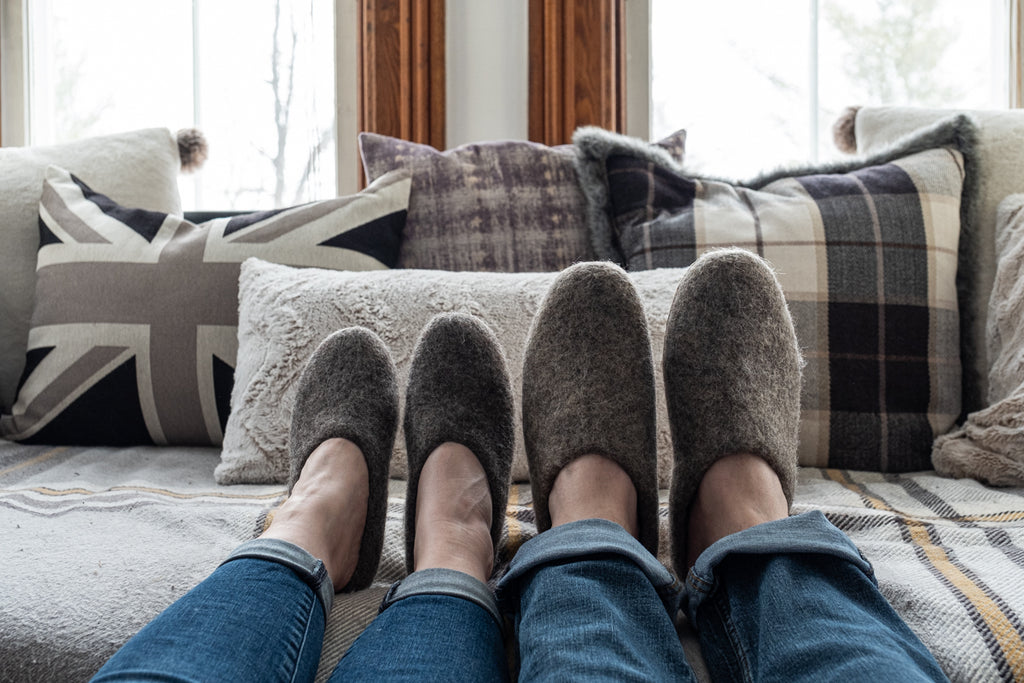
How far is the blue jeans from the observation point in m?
0.39

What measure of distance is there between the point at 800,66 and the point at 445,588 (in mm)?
1676

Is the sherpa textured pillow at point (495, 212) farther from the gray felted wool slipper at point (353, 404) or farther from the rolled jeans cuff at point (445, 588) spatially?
the rolled jeans cuff at point (445, 588)

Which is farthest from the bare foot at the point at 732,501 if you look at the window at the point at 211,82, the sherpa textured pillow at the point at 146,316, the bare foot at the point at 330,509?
the window at the point at 211,82

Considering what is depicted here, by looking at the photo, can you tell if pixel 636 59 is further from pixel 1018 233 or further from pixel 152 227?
pixel 152 227

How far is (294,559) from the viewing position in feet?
1.67

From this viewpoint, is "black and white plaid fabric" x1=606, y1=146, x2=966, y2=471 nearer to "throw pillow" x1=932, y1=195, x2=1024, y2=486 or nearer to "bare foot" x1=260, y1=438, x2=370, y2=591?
"throw pillow" x1=932, y1=195, x2=1024, y2=486

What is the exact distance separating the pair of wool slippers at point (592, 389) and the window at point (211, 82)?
1165 mm

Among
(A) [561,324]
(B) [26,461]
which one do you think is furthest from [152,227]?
(A) [561,324]

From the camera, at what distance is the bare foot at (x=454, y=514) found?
0.58 meters

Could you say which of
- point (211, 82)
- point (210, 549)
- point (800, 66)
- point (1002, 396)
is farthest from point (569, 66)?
point (210, 549)

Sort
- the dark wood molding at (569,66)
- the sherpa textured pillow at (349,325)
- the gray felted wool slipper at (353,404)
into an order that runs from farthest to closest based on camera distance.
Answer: the dark wood molding at (569,66)
the sherpa textured pillow at (349,325)
the gray felted wool slipper at (353,404)

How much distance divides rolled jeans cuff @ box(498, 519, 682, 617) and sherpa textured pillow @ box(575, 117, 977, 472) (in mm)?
470

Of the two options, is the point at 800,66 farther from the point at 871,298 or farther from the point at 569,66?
the point at 871,298

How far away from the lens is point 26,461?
927mm
